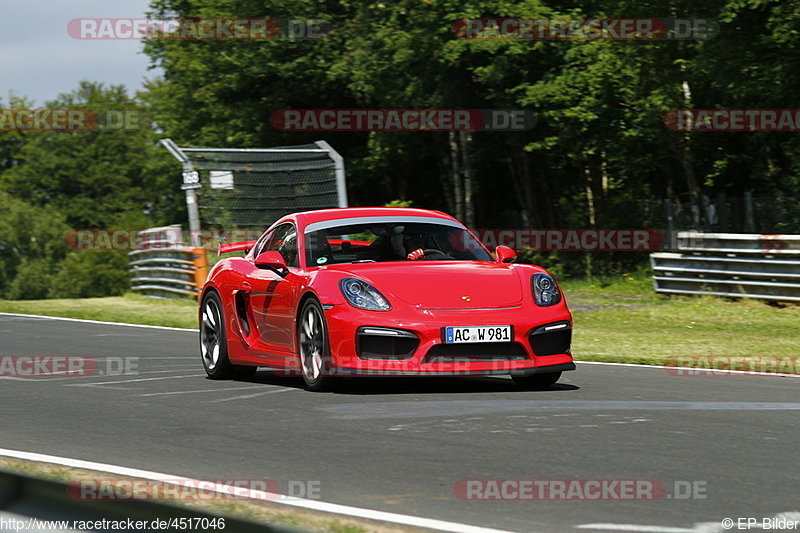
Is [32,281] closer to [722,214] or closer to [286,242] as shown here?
[722,214]

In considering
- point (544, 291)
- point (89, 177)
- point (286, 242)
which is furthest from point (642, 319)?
point (89, 177)

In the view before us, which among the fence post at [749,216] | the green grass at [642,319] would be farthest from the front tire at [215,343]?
the fence post at [749,216]

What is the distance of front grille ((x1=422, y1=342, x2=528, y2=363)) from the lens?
8.89 metres

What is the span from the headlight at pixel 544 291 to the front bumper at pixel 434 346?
220 millimetres

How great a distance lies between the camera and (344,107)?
40.9 m

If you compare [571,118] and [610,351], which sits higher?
[571,118]

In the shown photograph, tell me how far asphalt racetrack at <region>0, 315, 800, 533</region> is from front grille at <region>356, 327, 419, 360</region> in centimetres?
30

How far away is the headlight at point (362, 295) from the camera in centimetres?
905

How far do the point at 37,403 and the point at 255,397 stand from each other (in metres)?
1.55

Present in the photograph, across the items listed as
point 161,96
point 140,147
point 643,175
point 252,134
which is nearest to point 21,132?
point 140,147

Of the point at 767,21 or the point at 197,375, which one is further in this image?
the point at 767,21

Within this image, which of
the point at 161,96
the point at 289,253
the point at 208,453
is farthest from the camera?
the point at 161,96

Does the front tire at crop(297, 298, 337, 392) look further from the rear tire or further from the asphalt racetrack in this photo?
the rear tire

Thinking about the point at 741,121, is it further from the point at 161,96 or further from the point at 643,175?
the point at 161,96
